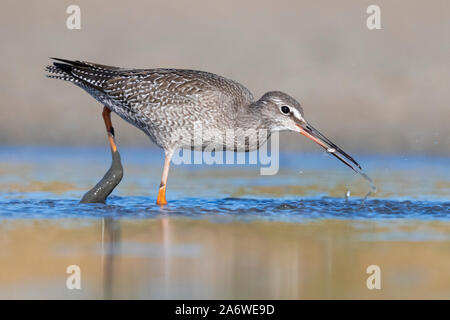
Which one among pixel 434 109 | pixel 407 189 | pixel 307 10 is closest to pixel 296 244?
pixel 407 189

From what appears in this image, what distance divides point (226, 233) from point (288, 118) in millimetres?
2552

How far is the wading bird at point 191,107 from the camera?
11.0m

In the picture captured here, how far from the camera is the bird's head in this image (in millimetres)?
10922

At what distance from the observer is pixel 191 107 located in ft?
36.2

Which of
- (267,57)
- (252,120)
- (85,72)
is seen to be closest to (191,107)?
(252,120)

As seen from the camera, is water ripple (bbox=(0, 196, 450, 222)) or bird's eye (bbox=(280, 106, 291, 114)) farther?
bird's eye (bbox=(280, 106, 291, 114))

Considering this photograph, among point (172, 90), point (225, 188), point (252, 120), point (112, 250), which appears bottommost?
point (112, 250)

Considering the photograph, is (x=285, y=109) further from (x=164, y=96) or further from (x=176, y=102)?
(x=164, y=96)

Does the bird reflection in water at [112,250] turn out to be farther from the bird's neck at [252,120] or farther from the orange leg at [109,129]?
the orange leg at [109,129]

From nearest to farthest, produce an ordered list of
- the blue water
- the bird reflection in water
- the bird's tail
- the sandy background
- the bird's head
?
the bird reflection in water < the blue water < the bird's head < the bird's tail < the sandy background

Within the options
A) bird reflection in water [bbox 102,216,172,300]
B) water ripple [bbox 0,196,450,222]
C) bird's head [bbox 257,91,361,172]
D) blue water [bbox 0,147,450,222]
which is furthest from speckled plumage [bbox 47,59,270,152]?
bird reflection in water [bbox 102,216,172,300]

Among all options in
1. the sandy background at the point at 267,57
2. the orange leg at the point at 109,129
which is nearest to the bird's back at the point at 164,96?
the orange leg at the point at 109,129

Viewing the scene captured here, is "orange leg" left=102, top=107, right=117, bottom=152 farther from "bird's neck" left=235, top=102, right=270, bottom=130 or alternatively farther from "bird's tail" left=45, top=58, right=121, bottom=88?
"bird's neck" left=235, top=102, right=270, bottom=130

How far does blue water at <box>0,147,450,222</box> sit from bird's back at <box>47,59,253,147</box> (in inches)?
44.1
